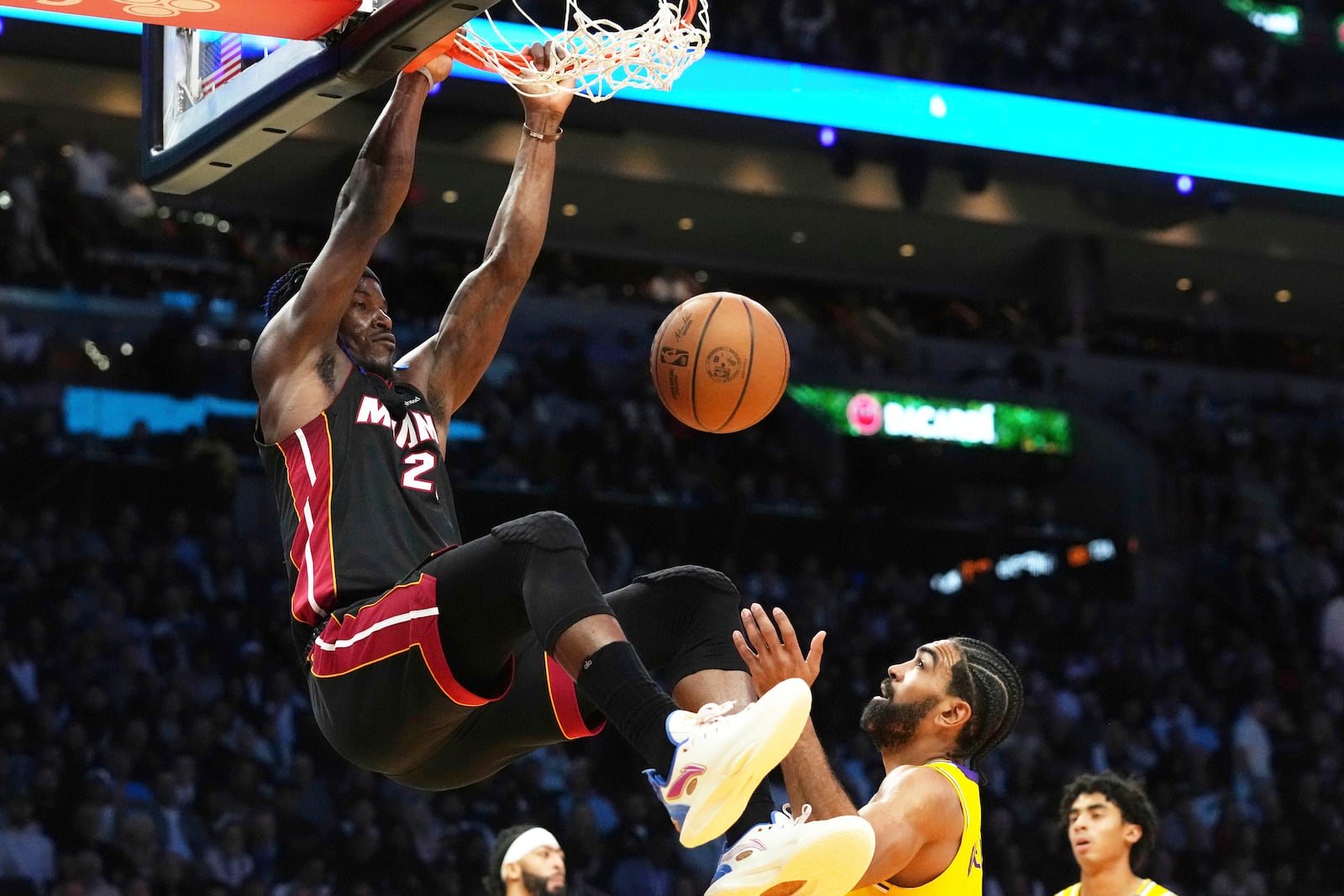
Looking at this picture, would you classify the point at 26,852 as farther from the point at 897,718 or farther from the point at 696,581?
the point at 696,581

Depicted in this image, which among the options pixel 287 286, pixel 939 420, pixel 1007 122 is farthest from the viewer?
pixel 939 420

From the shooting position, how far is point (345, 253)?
4.00 m

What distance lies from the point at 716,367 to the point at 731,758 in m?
1.53

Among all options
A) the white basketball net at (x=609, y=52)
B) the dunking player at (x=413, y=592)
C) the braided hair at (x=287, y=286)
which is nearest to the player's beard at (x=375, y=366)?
the dunking player at (x=413, y=592)

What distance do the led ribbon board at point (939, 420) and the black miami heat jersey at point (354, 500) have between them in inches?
442

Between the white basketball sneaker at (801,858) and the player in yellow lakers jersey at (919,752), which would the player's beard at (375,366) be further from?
the white basketball sneaker at (801,858)

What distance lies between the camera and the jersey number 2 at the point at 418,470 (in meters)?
4.12

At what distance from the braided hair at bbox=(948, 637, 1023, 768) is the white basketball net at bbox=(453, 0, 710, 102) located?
170cm

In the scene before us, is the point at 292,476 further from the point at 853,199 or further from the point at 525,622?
the point at 853,199

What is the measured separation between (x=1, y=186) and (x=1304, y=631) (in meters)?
12.0

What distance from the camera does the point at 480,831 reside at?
10039 millimetres

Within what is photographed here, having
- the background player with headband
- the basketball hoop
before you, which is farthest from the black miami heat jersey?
the background player with headband

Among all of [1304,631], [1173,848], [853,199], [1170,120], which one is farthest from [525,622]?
[853,199]

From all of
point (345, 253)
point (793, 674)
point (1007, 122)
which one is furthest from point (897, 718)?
point (1007, 122)
